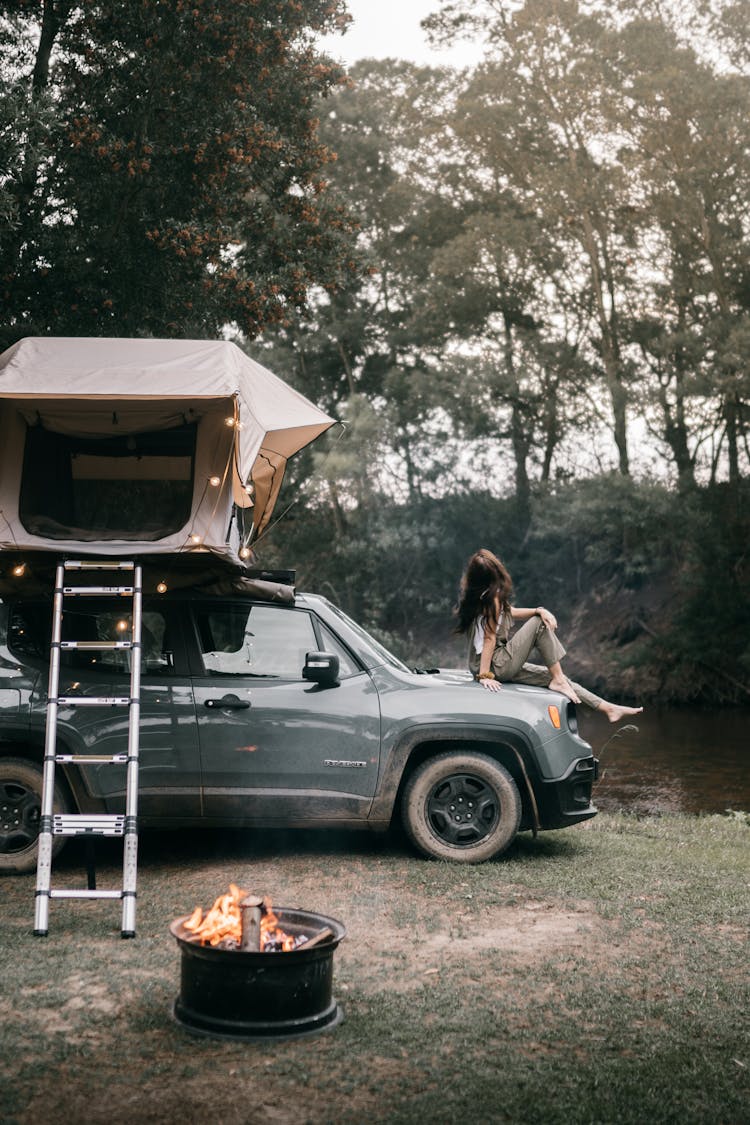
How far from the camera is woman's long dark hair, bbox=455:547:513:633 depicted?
9.12 meters

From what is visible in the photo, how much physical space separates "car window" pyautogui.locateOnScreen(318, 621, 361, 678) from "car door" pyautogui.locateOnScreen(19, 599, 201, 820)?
102 centimetres

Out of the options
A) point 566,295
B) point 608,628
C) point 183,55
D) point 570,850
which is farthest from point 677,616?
point 570,850

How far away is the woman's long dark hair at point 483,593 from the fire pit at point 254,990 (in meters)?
4.57

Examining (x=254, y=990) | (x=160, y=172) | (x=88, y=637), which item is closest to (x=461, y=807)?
(x=88, y=637)

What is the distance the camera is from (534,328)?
121 ft

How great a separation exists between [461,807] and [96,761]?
261 centimetres

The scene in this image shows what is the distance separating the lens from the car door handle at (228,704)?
26.3 ft

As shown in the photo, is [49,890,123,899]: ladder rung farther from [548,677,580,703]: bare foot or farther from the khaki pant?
[548,677,580,703]: bare foot

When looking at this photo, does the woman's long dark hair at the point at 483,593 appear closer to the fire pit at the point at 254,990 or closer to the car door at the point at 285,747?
the car door at the point at 285,747

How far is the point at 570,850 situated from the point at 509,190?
102 feet

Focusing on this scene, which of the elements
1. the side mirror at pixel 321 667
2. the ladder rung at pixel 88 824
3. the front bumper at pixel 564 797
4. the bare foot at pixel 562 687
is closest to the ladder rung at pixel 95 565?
the side mirror at pixel 321 667

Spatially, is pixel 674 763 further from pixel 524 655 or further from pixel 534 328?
pixel 534 328

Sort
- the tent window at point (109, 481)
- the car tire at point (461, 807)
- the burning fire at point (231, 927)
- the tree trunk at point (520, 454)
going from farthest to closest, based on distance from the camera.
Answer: the tree trunk at point (520, 454)
the tent window at point (109, 481)
the car tire at point (461, 807)
the burning fire at point (231, 927)

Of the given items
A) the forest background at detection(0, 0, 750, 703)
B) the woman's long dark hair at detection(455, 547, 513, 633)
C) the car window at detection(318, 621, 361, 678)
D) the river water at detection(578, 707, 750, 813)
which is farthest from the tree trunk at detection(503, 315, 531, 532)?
the car window at detection(318, 621, 361, 678)
